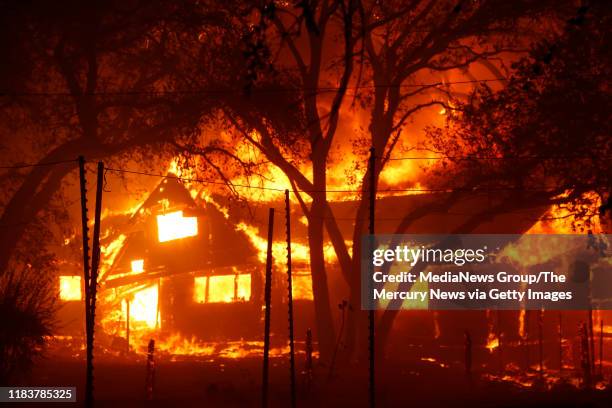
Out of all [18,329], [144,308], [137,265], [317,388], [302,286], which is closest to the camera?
[18,329]

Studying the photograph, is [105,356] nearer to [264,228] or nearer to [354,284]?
[264,228]

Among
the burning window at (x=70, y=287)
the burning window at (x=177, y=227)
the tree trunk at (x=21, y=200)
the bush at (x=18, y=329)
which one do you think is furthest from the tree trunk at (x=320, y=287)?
the burning window at (x=70, y=287)

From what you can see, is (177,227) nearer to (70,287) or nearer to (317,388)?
(70,287)

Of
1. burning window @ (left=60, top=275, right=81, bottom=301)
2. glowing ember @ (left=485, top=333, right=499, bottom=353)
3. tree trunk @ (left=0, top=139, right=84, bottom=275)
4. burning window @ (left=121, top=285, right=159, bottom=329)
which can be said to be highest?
tree trunk @ (left=0, top=139, right=84, bottom=275)

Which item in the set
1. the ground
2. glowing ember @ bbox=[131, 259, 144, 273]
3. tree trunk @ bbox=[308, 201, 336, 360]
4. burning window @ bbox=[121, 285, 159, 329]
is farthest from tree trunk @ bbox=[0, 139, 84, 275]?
glowing ember @ bbox=[131, 259, 144, 273]

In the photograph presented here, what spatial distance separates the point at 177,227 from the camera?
119 feet

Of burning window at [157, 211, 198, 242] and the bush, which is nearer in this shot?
the bush

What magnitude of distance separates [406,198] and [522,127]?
13210 mm

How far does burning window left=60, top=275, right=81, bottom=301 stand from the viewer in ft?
130

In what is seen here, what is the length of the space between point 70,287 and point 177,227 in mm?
8481

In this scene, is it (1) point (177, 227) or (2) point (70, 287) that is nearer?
(1) point (177, 227)

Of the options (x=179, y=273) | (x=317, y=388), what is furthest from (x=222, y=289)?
(x=317, y=388)

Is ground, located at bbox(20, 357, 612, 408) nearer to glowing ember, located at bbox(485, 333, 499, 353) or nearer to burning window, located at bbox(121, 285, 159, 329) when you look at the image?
glowing ember, located at bbox(485, 333, 499, 353)

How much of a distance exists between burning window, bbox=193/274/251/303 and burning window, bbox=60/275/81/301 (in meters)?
9.30
